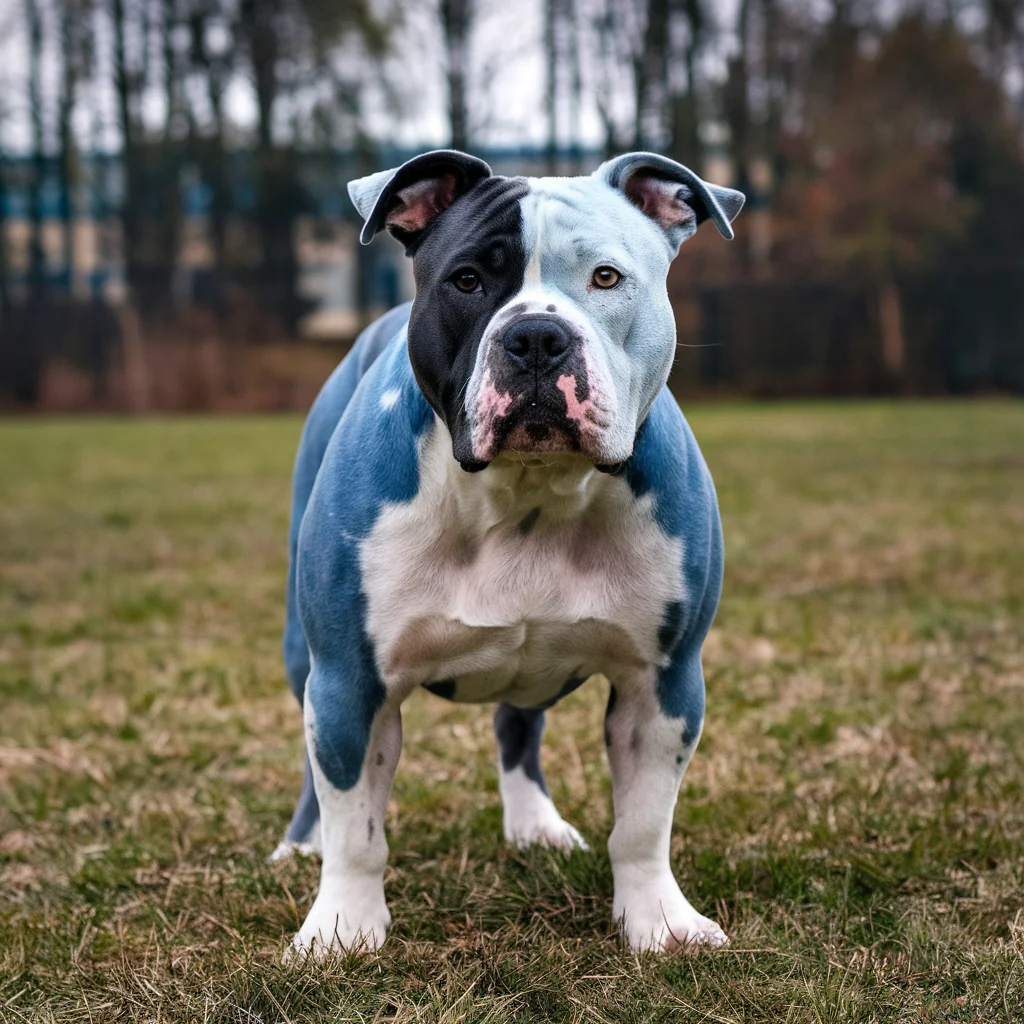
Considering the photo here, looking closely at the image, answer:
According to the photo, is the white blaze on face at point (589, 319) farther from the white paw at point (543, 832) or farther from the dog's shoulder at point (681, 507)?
the white paw at point (543, 832)

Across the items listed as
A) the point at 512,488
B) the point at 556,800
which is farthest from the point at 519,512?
the point at 556,800

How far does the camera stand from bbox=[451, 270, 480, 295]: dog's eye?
2.50 metres

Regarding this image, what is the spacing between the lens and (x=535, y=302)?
2.40 meters

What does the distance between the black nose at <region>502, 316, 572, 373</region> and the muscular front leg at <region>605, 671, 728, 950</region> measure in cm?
77

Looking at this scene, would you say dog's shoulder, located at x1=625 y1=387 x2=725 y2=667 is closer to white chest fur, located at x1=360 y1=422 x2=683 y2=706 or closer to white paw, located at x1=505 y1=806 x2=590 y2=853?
white chest fur, located at x1=360 y1=422 x2=683 y2=706

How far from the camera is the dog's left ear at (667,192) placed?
2.68 meters

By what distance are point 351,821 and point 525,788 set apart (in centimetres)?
78

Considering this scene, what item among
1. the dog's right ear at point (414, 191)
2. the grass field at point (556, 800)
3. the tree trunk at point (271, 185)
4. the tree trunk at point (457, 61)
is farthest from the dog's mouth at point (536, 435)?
the tree trunk at point (271, 185)

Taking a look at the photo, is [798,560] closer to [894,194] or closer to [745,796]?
[745,796]

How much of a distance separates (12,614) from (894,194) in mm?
21000

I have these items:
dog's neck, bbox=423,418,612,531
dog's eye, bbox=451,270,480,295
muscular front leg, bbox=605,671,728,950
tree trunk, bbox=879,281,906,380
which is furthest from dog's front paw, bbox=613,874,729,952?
tree trunk, bbox=879,281,906,380

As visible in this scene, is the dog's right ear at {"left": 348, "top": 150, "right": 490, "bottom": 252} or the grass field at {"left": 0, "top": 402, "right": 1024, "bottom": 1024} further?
the dog's right ear at {"left": 348, "top": 150, "right": 490, "bottom": 252}

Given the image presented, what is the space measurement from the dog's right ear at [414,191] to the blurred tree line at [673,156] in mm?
20580

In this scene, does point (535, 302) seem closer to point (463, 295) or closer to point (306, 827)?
point (463, 295)
